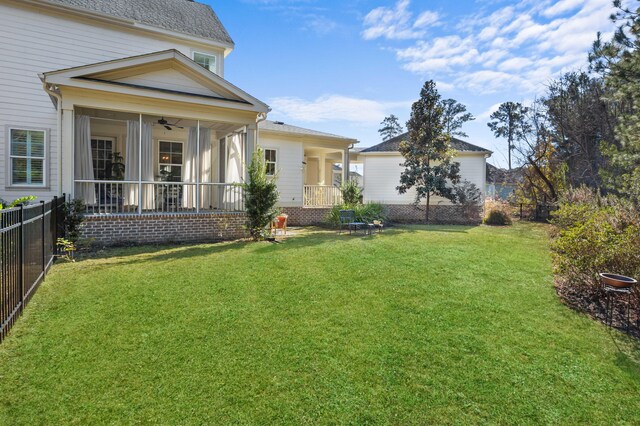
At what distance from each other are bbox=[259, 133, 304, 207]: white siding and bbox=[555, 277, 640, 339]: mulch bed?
11017 mm

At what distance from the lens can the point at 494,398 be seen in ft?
11.5

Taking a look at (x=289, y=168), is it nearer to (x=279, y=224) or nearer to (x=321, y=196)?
(x=321, y=196)

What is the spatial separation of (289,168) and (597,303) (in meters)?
12.2

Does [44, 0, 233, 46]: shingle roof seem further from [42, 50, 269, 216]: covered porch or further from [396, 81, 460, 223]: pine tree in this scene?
[396, 81, 460, 223]: pine tree

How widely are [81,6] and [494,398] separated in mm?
15341

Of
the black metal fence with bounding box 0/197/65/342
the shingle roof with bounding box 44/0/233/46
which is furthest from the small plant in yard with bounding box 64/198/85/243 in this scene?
the shingle roof with bounding box 44/0/233/46

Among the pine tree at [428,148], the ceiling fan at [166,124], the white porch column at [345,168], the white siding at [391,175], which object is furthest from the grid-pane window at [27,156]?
the white siding at [391,175]

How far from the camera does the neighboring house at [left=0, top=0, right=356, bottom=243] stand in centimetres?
912

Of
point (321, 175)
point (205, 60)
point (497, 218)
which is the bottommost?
point (497, 218)

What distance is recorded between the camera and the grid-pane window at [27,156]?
425 inches

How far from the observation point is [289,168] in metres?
16.0

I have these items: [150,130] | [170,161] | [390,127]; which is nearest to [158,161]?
[170,161]

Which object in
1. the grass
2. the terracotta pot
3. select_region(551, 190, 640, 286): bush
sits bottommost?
the grass

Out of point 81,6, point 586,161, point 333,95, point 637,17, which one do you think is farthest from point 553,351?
point 333,95
